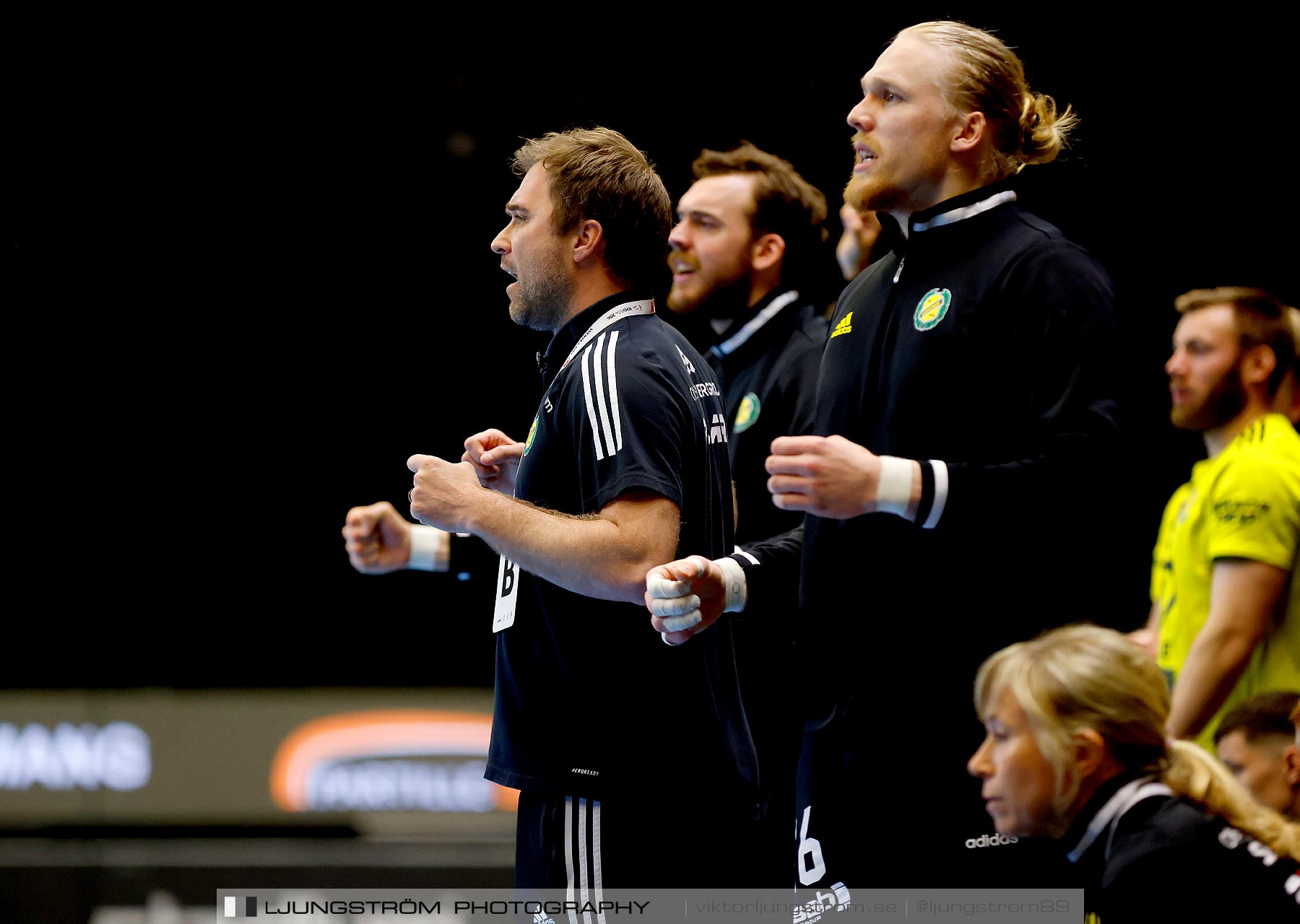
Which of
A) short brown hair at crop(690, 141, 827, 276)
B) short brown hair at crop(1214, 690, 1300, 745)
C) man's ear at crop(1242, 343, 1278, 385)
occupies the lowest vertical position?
short brown hair at crop(1214, 690, 1300, 745)

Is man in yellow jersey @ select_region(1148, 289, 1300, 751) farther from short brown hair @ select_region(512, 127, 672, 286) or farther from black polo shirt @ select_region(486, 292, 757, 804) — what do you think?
short brown hair @ select_region(512, 127, 672, 286)

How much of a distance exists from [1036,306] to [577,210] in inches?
30.6

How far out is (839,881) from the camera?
2141 mm

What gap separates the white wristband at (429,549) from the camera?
2781 mm

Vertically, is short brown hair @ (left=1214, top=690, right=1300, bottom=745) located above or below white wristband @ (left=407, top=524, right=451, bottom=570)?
below

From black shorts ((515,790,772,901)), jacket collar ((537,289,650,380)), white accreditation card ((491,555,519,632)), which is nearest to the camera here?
black shorts ((515,790,772,901))

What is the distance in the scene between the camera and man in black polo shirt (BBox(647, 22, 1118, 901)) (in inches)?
79.4

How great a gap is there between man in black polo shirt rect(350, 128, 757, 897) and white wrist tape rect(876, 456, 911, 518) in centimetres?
32

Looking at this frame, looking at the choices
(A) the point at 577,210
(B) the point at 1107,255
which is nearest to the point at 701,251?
(A) the point at 577,210

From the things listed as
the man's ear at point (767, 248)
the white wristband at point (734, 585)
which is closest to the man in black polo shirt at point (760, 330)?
the man's ear at point (767, 248)

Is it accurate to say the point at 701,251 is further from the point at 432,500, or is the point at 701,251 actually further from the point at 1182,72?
the point at 1182,72

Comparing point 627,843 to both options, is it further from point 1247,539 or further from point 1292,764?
point 1247,539

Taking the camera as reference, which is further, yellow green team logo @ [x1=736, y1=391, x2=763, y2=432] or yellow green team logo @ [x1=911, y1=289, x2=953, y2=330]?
yellow green team logo @ [x1=736, y1=391, x2=763, y2=432]

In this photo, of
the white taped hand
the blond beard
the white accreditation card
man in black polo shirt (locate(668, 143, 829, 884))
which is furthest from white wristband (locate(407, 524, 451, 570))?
the blond beard
